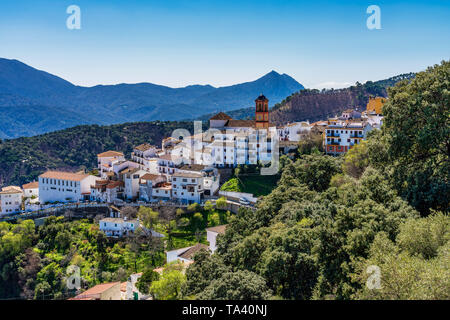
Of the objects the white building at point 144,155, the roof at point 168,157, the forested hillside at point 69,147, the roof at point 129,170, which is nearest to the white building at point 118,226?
the roof at point 129,170

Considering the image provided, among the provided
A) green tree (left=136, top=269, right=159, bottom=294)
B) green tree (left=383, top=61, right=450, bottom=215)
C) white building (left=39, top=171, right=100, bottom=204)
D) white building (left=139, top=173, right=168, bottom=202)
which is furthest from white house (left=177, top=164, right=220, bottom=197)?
green tree (left=383, top=61, right=450, bottom=215)

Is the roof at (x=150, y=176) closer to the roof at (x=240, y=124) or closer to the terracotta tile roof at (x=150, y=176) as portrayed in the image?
the terracotta tile roof at (x=150, y=176)

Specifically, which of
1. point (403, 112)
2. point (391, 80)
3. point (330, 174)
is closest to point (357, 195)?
point (403, 112)

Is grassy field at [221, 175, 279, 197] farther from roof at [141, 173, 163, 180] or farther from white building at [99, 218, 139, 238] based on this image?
white building at [99, 218, 139, 238]

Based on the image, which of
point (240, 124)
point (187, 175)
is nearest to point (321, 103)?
point (240, 124)
